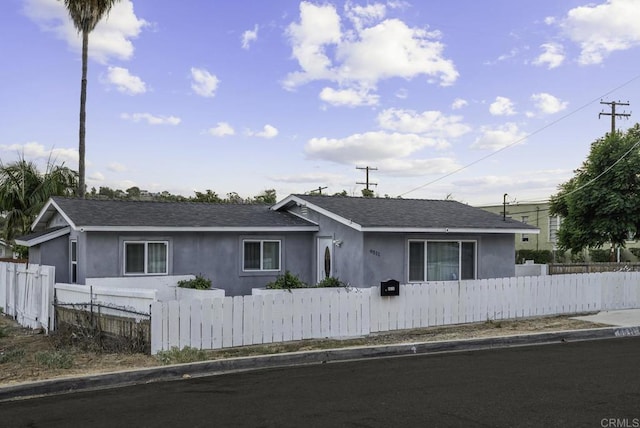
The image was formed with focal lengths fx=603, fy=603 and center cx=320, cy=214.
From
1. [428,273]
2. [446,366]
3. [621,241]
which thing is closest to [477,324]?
[428,273]

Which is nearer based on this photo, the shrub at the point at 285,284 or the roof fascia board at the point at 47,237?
the shrub at the point at 285,284

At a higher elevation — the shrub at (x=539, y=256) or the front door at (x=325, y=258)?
the front door at (x=325, y=258)

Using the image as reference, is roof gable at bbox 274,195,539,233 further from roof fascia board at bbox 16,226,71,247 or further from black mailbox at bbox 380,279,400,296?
roof fascia board at bbox 16,226,71,247

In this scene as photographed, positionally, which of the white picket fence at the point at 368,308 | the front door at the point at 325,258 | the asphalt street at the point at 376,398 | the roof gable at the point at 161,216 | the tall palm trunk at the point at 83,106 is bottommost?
the asphalt street at the point at 376,398

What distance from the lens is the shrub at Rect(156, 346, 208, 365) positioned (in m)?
9.56

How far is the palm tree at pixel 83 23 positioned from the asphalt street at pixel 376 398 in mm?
20938

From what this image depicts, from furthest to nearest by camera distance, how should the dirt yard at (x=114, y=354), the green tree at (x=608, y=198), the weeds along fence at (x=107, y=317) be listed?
the green tree at (x=608, y=198)
the weeds along fence at (x=107, y=317)
the dirt yard at (x=114, y=354)

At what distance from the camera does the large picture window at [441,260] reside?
1769cm

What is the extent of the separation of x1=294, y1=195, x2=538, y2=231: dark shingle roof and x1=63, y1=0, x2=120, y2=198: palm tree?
42.9 ft

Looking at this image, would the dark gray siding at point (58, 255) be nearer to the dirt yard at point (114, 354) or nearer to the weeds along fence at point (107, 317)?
the dirt yard at point (114, 354)

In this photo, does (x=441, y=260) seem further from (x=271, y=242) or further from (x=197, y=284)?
(x=197, y=284)

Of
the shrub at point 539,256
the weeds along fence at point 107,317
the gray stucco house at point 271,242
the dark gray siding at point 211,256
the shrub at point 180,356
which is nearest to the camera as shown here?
the shrub at point 180,356

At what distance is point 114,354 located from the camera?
1068 centimetres

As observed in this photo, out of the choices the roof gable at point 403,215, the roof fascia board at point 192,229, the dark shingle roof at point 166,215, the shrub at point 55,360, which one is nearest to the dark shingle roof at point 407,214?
the roof gable at point 403,215
